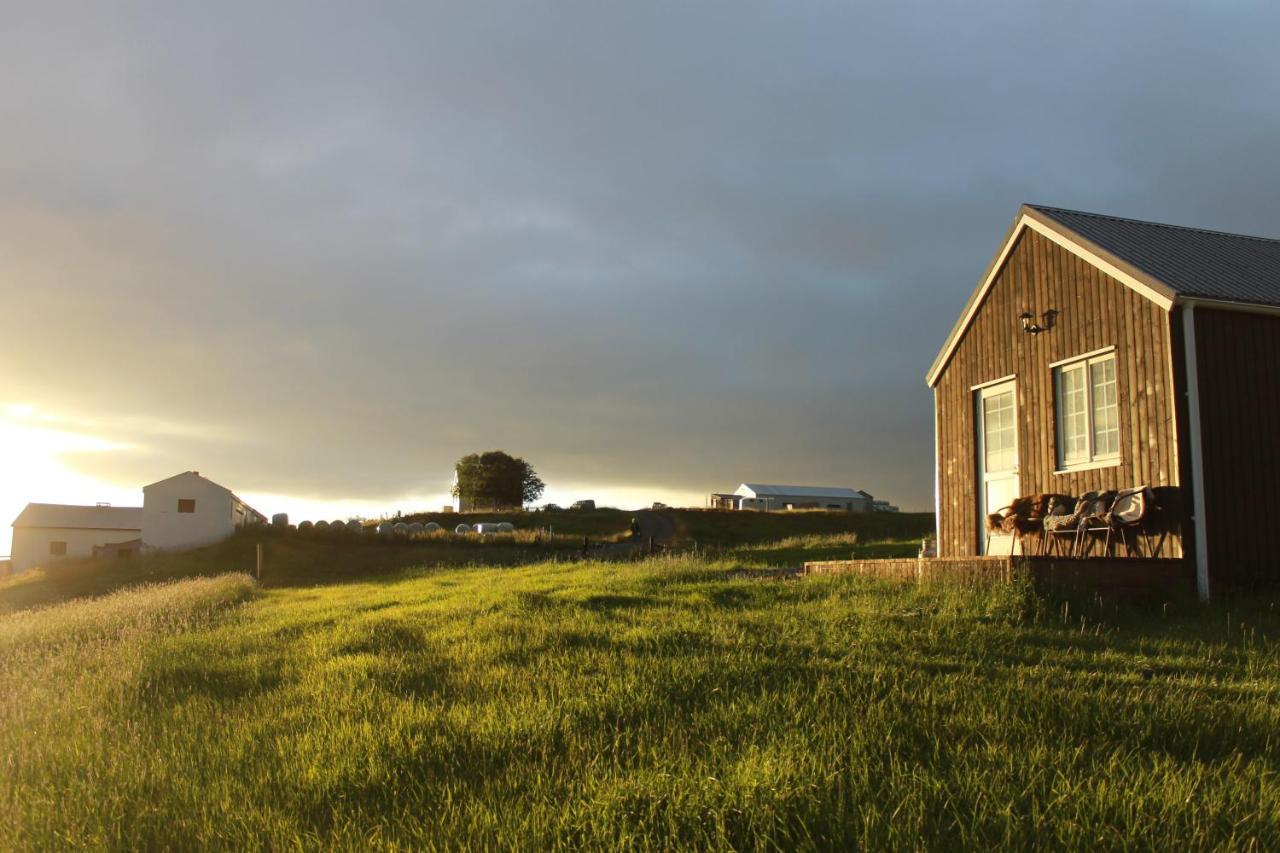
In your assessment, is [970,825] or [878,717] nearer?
[970,825]

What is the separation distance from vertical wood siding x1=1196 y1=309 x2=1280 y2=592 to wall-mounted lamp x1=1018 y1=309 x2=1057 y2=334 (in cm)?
224

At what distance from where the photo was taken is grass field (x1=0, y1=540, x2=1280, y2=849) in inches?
153

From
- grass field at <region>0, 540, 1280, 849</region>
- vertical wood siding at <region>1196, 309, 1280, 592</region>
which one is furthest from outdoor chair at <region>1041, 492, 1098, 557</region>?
grass field at <region>0, 540, 1280, 849</region>

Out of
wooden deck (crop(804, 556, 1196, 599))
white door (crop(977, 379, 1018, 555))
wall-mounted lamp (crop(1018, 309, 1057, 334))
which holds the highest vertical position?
wall-mounted lamp (crop(1018, 309, 1057, 334))

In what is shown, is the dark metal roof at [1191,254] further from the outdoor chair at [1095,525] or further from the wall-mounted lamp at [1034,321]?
the outdoor chair at [1095,525]

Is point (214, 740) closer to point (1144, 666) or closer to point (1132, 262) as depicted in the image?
point (1144, 666)

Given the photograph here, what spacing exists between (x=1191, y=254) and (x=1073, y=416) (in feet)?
11.4

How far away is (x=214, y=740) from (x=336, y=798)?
5.65ft

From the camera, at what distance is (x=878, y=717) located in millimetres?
5129

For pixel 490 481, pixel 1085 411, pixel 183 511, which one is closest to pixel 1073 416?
pixel 1085 411

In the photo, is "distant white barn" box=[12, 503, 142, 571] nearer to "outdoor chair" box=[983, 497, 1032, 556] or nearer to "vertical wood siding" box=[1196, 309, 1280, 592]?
"outdoor chair" box=[983, 497, 1032, 556]

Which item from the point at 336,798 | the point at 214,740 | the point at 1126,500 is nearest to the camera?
the point at 336,798

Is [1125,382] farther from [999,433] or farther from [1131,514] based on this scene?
[999,433]

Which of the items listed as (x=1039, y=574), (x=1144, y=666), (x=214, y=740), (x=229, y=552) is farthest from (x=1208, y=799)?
(x=229, y=552)
